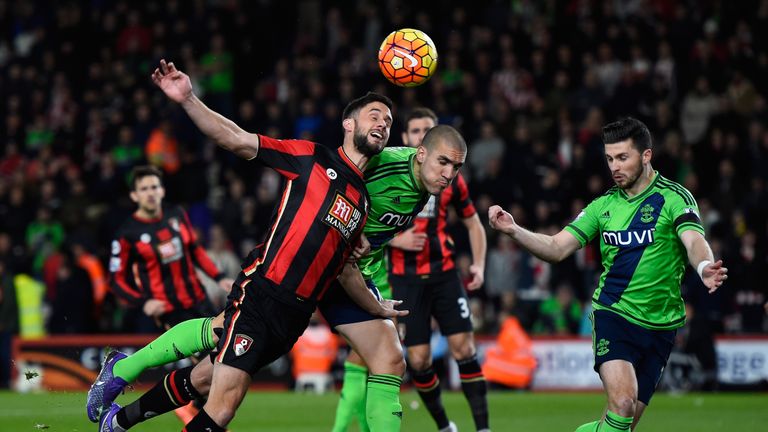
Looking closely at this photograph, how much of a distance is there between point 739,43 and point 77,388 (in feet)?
37.9

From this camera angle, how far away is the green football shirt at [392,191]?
8.12 metres

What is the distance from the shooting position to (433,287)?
10.4 metres

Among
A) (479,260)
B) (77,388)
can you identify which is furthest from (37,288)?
(479,260)

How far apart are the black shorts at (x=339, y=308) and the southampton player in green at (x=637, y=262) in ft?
3.95

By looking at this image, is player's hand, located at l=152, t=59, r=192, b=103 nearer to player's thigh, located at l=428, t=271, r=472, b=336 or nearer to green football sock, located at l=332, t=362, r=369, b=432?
green football sock, located at l=332, t=362, r=369, b=432

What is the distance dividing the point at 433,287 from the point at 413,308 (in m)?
0.26

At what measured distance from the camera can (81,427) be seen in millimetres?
10859

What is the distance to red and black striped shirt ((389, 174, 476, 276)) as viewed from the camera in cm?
1041

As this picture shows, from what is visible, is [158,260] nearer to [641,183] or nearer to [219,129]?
[219,129]

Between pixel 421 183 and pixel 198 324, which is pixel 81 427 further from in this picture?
pixel 421 183

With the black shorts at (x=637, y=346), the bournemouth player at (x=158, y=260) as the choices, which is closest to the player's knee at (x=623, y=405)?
the black shorts at (x=637, y=346)

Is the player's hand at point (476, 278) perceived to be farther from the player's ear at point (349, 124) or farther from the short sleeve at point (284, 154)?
the short sleeve at point (284, 154)

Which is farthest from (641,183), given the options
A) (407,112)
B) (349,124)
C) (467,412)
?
(407,112)

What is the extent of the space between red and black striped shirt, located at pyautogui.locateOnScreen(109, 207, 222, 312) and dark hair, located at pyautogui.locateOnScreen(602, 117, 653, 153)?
4362mm
